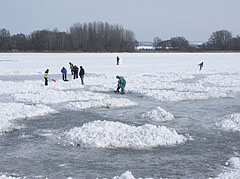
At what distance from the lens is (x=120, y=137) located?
9.54 meters

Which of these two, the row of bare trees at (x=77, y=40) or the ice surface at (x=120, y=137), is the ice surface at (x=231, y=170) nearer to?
the ice surface at (x=120, y=137)

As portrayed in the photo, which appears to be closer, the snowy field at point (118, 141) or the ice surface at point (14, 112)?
the snowy field at point (118, 141)

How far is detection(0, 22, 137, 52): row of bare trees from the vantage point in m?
109

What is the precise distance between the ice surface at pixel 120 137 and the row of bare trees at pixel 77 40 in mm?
95760

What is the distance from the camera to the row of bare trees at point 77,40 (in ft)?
357

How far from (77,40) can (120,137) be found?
10388cm

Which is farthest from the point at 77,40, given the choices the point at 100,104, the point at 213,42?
the point at 100,104

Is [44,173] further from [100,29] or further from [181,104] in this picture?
[100,29]

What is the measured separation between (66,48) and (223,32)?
76.4m

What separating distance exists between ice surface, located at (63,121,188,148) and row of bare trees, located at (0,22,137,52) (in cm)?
9576

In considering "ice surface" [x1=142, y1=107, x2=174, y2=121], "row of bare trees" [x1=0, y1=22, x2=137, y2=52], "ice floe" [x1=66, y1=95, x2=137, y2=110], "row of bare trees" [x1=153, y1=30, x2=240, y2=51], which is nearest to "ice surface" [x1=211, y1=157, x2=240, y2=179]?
"ice surface" [x1=142, y1=107, x2=174, y2=121]

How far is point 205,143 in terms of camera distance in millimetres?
9453

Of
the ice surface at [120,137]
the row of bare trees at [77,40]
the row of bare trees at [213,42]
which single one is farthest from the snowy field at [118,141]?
the row of bare trees at [213,42]

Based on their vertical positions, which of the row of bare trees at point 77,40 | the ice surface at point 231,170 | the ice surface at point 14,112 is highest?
the row of bare trees at point 77,40
